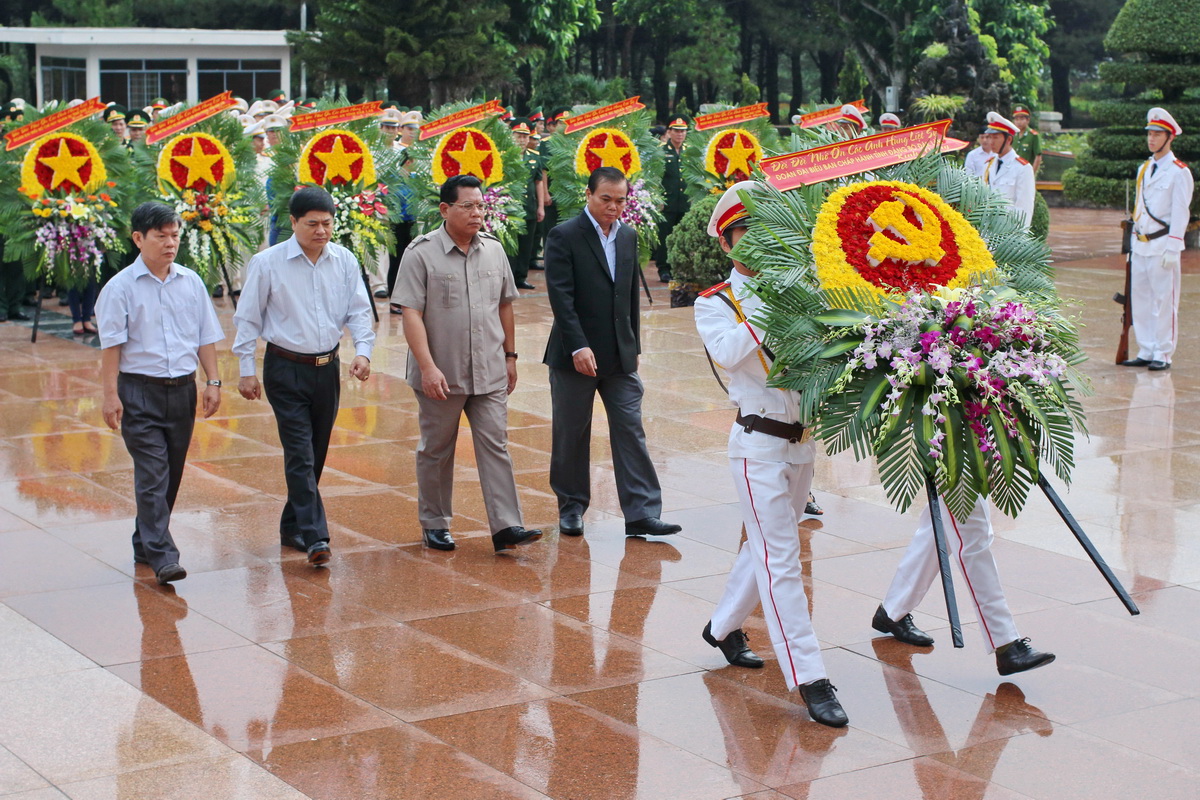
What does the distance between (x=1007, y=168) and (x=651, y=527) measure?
8.97m

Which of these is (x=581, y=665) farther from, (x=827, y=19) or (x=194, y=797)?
(x=827, y=19)

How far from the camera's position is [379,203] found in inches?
553

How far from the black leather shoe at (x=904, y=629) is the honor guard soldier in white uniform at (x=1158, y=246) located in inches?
291

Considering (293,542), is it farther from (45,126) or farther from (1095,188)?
(1095,188)

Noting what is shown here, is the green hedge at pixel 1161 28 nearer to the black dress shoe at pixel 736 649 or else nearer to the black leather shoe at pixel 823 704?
the black dress shoe at pixel 736 649

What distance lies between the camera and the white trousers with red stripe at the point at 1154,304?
12.1 m

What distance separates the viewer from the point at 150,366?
6.29 metres

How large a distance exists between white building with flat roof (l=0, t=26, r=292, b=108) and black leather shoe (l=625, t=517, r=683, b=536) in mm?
33392

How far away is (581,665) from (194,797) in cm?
162

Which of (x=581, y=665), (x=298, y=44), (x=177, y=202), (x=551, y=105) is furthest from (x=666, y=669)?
(x=551, y=105)

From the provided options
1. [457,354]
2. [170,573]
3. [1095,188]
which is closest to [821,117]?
[1095,188]

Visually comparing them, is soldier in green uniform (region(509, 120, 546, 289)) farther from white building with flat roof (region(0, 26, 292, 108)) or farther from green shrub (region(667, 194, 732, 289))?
white building with flat roof (region(0, 26, 292, 108))

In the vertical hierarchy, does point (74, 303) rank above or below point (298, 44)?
below

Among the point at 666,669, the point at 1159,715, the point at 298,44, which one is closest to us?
the point at 1159,715
